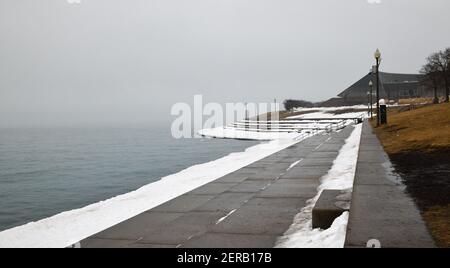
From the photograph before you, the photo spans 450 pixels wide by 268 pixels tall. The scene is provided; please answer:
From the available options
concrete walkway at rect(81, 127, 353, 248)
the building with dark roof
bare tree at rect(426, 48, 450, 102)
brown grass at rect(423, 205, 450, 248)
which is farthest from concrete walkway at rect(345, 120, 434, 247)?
the building with dark roof

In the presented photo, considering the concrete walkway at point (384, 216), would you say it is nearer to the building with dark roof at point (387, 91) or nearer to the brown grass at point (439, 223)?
the brown grass at point (439, 223)

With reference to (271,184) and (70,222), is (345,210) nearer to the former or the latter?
(271,184)

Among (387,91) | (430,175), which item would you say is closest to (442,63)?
(387,91)

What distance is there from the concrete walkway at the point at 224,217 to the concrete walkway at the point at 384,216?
1.38 m

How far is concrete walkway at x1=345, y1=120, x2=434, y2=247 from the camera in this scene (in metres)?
4.52

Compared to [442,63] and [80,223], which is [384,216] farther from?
[442,63]

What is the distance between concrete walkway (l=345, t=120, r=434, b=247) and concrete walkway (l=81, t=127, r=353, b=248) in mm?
1377

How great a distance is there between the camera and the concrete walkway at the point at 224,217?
641 centimetres

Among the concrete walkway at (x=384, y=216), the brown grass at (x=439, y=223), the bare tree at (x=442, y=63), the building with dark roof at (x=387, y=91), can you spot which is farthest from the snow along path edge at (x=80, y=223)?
the building with dark roof at (x=387, y=91)

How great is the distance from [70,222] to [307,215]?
706cm

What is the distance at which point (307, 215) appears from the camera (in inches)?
294

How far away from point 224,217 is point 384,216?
335 cm

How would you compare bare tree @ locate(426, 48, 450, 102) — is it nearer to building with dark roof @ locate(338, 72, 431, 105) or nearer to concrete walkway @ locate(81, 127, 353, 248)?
building with dark roof @ locate(338, 72, 431, 105)
